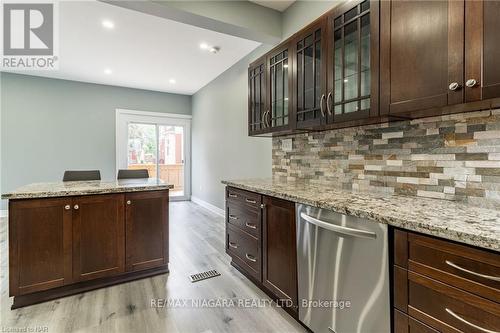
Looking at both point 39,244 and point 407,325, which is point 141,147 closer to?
point 39,244

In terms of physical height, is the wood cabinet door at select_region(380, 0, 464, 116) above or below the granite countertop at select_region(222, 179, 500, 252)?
above

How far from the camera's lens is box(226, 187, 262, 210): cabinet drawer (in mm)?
2146

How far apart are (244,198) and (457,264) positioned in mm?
1635

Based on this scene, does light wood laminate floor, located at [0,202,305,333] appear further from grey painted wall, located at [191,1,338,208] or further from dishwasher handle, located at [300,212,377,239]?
grey painted wall, located at [191,1,338,208]

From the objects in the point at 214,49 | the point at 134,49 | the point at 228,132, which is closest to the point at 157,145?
the point at 228,132

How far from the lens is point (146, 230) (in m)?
2.40

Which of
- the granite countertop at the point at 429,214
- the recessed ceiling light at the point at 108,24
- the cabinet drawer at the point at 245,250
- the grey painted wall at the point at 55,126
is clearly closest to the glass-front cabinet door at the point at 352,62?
the granite countertop at the point at 429,214

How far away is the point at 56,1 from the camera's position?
2.67m

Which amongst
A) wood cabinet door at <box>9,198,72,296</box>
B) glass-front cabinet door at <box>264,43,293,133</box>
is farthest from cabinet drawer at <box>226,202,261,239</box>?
wood cabinet door at <box>9,198,72,296</box>

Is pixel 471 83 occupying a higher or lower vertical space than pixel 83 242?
higher

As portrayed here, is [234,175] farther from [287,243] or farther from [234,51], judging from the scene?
[287,243]

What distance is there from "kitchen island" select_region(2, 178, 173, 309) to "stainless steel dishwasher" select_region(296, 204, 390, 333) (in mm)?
1497

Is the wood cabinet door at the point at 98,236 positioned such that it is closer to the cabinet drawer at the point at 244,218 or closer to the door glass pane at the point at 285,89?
the cabinet drawer at the point at 244,218

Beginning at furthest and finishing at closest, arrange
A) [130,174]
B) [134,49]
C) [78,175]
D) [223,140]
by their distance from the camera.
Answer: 1. [223,140]
2. [134,49]
3. [130,174]
4. [78,175]
